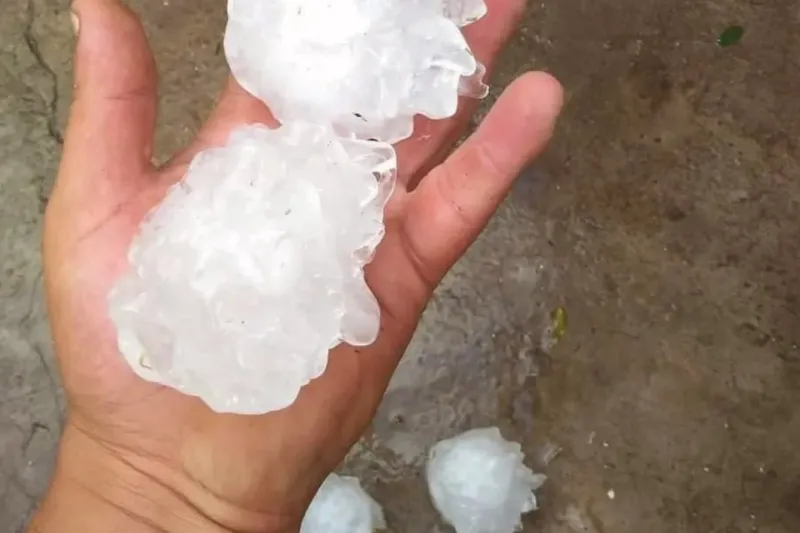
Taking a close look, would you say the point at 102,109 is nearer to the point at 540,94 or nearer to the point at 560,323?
the point at 540,94

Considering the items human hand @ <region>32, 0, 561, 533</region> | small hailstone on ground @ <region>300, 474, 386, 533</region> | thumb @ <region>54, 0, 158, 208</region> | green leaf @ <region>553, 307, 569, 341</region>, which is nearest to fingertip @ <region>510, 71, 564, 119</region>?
human hand @ <region>32, 0, 561, 533</region>

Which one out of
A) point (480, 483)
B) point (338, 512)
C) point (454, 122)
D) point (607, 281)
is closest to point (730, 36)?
point (607, 281)

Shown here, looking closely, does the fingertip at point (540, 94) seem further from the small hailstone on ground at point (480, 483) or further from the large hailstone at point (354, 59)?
the small hailstone on ground at point (480, 483)

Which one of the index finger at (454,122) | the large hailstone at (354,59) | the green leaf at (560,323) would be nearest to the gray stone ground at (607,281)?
the green leaf at (560,323)

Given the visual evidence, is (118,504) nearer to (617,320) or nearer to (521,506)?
(521,506)

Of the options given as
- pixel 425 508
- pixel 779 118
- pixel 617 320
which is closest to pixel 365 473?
pixel 425 508

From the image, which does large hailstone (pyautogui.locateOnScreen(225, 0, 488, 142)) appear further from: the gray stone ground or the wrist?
the gray stone ground
